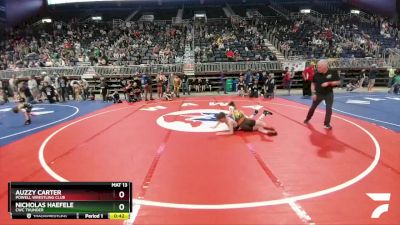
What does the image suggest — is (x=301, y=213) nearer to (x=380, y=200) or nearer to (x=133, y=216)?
(x=380, y=200)

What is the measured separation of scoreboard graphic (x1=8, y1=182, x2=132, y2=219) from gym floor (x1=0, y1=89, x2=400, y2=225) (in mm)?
792

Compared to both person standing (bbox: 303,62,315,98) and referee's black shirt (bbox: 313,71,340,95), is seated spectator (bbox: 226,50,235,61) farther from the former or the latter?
referee's black shirt (bbox: 313,71,340,95)

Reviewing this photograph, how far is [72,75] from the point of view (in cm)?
1947

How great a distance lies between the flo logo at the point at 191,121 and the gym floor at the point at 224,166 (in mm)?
51

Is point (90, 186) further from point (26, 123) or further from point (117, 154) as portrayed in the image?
point (26, 123)

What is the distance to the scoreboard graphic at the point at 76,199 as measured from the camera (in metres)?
2.43

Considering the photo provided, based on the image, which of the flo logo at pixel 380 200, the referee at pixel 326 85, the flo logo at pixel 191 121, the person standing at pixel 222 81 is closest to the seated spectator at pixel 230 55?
the person standing at pixel 222 81

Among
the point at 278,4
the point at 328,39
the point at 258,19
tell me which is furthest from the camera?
the point at 278,4

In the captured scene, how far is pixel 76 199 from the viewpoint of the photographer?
8.04 feet

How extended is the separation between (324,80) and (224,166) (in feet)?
13.2

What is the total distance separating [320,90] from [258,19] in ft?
69.8

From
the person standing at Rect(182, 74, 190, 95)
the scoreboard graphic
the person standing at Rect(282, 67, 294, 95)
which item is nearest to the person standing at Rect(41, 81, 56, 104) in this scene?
the person standing at Rect(182, 74, 190, 95)

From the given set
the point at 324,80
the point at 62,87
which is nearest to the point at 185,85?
the point at 62,87

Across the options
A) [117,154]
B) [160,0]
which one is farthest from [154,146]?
[160,0]
